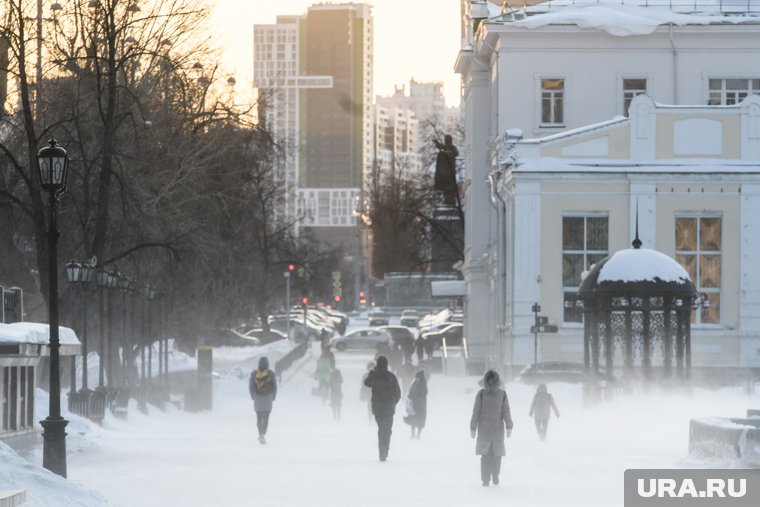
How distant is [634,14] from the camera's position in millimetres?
58312

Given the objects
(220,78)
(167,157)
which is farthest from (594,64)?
(167,157)

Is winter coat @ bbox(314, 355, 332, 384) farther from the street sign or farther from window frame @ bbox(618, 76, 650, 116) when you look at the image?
window frame @ bbox(618, 76, 650, 116)

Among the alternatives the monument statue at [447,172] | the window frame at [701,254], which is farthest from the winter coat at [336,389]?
the monument statue at [447,172]

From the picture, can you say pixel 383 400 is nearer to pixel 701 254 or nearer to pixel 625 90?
pixel 701 254

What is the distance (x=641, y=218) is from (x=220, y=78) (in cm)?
1402

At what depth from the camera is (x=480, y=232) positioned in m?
64.8

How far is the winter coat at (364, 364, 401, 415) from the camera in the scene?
25.0m

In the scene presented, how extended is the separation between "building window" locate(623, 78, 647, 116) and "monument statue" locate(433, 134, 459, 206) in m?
19.2

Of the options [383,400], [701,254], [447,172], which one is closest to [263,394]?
[383,400]

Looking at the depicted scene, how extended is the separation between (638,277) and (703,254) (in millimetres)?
14720

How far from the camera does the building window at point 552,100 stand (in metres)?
57.5

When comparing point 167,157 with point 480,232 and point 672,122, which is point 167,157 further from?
point 480,232

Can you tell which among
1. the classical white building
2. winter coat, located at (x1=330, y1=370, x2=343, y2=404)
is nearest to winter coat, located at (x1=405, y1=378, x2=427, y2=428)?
winter coat, located at (x1=330, y1=370, x2=343, y2=404)

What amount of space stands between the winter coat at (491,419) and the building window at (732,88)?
3831 centimetres
